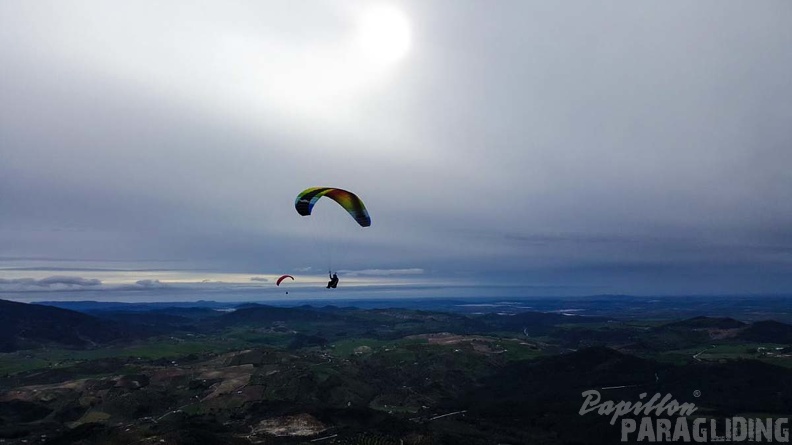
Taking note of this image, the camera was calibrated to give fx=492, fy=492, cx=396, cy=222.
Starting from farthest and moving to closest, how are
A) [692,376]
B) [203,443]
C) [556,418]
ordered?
[692,376] < [556,418] < [203,443]

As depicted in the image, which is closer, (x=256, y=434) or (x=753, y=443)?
(x=753, y=443)

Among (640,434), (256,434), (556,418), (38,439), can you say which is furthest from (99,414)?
(640,434)

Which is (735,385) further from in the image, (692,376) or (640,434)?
(640,434)

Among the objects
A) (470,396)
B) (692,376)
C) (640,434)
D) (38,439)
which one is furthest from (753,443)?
(38,439)

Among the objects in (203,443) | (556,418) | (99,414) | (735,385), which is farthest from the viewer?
(735,385)

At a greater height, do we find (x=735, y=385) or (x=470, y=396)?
(x=735, y=385)

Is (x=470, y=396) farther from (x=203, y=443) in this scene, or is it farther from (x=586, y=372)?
(x=203, y=443)
